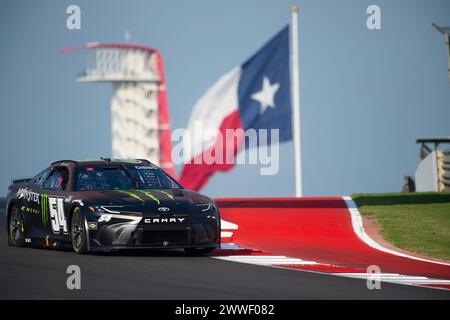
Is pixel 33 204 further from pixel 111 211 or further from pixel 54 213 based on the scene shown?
pixel 111 211

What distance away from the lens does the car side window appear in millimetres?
17000

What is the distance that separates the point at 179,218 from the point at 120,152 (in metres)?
76.2

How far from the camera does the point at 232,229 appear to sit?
20.9 metres

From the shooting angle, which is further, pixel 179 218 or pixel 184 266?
pixel 179 218

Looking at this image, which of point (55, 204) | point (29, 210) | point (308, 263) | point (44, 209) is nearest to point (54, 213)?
point (55, 204)

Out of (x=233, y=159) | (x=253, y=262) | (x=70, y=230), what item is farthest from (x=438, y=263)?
(x=233, y=159)

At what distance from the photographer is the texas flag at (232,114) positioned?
1444 inches

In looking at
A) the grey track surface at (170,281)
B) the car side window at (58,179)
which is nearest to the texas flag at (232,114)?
the car side window at (58,179)

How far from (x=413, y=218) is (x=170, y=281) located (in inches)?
484

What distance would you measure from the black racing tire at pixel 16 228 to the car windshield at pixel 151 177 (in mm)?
1837

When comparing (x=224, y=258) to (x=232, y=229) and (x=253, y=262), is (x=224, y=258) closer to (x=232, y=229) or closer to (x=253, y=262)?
(x=253, y=262)

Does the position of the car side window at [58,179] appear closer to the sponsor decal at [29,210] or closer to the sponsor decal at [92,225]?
the sponsor decal at [29,210]

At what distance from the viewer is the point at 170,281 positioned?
12.6 m

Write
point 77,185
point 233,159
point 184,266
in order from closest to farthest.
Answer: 1. point 184,266
2. point 77,185
3. point 233,159
